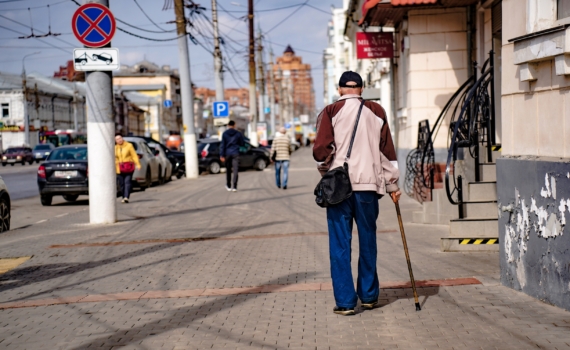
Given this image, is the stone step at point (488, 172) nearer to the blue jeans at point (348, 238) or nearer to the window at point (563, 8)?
the window at point (563, 8)

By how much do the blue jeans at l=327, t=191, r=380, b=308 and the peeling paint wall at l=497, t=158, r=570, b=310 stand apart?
4.46 ft

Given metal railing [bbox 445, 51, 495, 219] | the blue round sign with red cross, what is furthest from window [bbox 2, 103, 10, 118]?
metal railing [bbox 445, 51, 495, 219]

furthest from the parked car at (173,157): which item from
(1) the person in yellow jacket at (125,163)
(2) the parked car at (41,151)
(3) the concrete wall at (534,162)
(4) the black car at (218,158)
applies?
(2) the parked car at (41,151)

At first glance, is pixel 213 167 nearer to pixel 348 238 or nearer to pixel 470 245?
pixel 470 245

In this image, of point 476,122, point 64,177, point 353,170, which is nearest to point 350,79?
point 353,170

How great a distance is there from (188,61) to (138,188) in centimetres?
625

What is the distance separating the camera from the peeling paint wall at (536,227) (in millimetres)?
6070

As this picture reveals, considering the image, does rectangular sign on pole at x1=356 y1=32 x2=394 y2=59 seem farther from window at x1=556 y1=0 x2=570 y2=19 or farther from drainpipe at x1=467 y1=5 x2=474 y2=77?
window at x1=556 y1=0 x2=570 y2=19

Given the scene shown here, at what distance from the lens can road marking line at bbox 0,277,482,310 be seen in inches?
287

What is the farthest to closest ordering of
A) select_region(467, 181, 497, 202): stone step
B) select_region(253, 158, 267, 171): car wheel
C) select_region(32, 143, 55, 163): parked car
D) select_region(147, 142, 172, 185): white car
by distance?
select_region(32, 143, 55, 163): parked car < select_region(253, 158, 267, 171): car wheel < select_region(147, 142, 172, 185): white car < select_region(467, 181, 497, 202): stone step

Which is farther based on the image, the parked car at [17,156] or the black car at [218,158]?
the parked car at [17,156]

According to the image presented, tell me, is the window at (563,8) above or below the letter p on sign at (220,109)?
below

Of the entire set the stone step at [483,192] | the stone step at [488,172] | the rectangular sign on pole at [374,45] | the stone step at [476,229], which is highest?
the rectangular sign on pole at [374,45]

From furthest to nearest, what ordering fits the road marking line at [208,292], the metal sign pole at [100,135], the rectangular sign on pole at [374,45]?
the rectangular sign on pole at [374,45], the metal sign pole at [100,135], the road marking line at [208,292]
